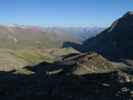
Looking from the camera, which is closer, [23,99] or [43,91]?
[23,99]

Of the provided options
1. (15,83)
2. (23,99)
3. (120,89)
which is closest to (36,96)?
(23,99)

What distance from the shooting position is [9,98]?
102438mm

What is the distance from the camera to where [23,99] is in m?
99.1

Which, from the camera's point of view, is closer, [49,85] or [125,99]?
[125,99]

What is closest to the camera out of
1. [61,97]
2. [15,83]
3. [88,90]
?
[61,97]

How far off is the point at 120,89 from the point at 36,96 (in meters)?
27.9

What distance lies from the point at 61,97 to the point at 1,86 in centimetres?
3945

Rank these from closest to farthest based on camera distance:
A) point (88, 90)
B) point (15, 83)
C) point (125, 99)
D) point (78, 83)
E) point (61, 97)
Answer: point (125, 99) → point (61, 97) → point (88, 90) → point (78, 83) → point (15, 83)

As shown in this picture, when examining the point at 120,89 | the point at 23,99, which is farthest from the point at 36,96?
the point at 120,89

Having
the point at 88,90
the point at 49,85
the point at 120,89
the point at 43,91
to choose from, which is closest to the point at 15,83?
the point at 49,85

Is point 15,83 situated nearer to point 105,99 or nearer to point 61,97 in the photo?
point 61,97

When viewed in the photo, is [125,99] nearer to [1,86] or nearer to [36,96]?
[36,96]

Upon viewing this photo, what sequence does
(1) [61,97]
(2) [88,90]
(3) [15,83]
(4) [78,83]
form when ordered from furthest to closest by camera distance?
1. (3) [15,83]
2. (4) [78,83]
3. (2) [88,90]
4. (1) [61,97]

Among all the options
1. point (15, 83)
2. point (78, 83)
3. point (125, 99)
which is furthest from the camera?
point (15, 83)
